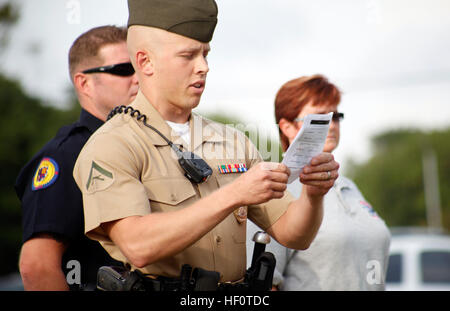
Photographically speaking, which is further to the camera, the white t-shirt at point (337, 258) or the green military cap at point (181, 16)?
the white t-shirt at point (337, 258)

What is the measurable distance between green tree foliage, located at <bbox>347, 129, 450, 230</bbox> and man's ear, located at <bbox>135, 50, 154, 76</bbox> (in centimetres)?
5690

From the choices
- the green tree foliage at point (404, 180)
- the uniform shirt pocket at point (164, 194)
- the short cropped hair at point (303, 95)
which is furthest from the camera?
the green tree foliage at point (404, 180)

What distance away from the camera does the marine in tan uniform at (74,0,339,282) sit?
2381mm

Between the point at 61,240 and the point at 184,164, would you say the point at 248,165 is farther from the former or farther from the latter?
the point at 61,240

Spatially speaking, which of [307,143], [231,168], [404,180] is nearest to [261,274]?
[231,168]

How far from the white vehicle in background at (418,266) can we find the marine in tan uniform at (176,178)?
631 centimetres

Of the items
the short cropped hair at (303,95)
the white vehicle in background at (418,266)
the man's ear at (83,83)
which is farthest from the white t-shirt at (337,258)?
the white vehicle in background at (418,266)

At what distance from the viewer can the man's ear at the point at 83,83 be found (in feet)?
12.7

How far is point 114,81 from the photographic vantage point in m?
3.80

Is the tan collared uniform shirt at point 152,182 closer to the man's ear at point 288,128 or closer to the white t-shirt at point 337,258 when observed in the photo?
the white t-shirt at point 337,258

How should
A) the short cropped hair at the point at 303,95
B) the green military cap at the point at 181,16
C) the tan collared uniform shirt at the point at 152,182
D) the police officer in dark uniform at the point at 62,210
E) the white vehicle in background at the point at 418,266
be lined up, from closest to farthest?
the tan collared uniform shirt at the point at 152,182 → the green military cap at the point at 181,16 → the police officer in dark uniform at the point at 62,210 → the short cropped hair at the point at 303,95 → the white vehicle in background at the point at 418,266

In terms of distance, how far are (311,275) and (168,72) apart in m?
1.79

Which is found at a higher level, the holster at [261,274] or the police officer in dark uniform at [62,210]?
the police officer in dark uniform at [62,210]
